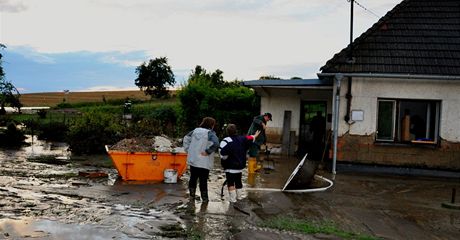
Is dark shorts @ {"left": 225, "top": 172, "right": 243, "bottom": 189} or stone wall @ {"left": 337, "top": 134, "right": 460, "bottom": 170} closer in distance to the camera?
dark shorts @ {"left": 225, "top": 172, "right": 243, "bottom": 189}

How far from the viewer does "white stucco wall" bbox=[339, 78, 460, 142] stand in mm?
16359

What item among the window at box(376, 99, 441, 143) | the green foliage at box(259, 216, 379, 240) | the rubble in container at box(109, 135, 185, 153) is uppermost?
the window at box(376, 99, 441, 143)

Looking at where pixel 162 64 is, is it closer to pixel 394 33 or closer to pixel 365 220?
pixel 394 33

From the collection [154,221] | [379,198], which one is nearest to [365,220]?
[379,198]

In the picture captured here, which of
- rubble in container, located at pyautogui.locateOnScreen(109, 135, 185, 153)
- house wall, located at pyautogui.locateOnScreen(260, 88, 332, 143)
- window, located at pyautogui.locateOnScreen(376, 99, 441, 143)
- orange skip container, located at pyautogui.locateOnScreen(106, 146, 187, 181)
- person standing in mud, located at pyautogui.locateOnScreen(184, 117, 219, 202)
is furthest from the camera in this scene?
house wall, located at pyautogui.locateOnScreen(260, 88, 332, 143)

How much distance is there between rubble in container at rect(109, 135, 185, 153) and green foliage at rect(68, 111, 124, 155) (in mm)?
7017

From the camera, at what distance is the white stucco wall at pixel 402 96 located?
16359 mm

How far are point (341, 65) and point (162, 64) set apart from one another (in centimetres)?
4781

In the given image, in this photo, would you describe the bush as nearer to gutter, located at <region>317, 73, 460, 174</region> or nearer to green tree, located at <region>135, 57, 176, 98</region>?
gutter, located at <region>317, 73, 460, 174</region>

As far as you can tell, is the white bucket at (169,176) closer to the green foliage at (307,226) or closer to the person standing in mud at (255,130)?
the person standing in mud at (255,130)

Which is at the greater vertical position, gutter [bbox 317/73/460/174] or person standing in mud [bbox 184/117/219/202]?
gutter [bbox 317/73/460/174]

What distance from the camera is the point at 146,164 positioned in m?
13.3

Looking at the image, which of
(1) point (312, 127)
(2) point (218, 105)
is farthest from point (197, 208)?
(2) point (218, 105)

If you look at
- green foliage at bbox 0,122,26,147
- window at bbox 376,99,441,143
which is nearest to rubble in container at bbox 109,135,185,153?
window at bbox 376,99,441,143
